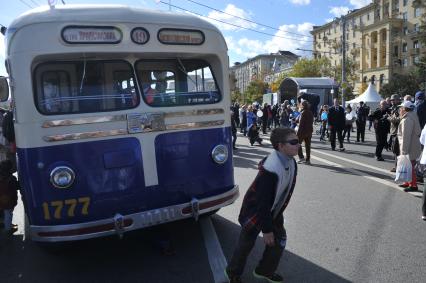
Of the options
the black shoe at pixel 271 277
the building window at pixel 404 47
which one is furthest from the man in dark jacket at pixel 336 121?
the building window at pixel 404 47

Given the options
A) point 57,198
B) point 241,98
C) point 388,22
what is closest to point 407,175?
point 57,198

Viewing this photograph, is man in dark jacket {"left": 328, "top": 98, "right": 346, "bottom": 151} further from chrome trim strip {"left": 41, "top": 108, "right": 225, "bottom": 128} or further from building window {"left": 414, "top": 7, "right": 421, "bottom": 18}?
building window {"left": 414, "top": 7, "right": 421, "bottom": 18}

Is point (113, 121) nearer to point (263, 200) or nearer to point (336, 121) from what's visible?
point (263, 200)

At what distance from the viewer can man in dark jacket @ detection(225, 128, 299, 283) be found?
11.4 feet

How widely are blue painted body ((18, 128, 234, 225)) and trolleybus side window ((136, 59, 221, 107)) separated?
0.43 metres

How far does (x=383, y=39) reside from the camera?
255ft

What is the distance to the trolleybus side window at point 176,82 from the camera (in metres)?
4.69

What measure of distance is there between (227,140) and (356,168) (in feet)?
21.4

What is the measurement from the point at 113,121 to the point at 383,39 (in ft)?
272

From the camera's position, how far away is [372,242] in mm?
5027

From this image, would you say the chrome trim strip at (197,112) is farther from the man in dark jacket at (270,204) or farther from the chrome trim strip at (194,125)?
the man in dark jacket at (270,204)

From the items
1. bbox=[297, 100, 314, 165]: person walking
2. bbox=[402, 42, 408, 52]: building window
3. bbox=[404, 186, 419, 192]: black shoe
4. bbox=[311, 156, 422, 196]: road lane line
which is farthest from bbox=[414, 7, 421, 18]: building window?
bbox=[404, 186, 419, 192]: black shoe

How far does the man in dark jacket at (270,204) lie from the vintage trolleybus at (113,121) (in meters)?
0.97

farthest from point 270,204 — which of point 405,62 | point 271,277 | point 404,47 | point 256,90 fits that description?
point 256,90
